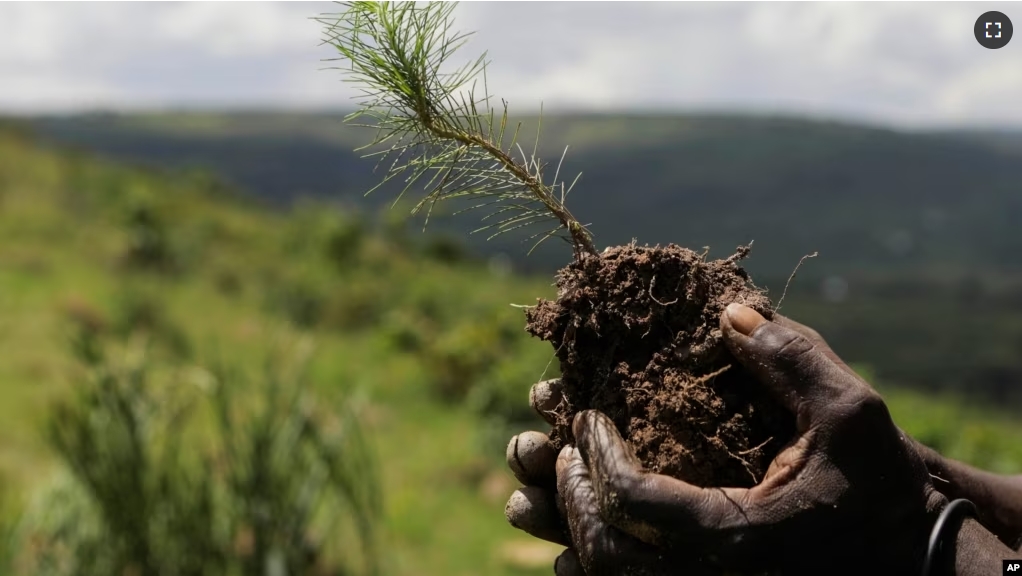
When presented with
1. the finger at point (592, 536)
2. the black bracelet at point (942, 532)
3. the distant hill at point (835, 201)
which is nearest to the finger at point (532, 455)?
the finger at point (592, 536)

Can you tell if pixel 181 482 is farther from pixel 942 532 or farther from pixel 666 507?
pixel 942 532

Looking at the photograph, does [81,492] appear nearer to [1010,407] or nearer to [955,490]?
[955,490]

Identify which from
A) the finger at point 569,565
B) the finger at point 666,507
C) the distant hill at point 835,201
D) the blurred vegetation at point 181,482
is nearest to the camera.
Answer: the finger at point 666,507

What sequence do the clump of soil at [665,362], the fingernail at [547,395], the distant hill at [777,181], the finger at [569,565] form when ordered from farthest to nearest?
the distant hill at [777,181]
the fingernail at [547,395]
the finger at [569,565]
the clump of soil at [665,362]

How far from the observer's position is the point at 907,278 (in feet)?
128

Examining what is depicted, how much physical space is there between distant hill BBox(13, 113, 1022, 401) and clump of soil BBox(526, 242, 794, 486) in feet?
59.4

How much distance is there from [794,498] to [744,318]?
0.33m

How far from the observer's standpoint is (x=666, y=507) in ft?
4.53

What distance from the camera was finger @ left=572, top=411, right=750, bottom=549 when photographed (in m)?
1.38

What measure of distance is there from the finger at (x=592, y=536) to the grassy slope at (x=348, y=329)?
166 centimetres

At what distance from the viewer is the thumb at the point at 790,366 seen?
139 cm

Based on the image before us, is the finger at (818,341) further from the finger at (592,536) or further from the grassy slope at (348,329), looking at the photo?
the grassy slope at (348,329)

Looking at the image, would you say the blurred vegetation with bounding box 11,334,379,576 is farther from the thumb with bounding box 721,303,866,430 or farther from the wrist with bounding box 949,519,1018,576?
the wrist with bounding box 949,519,1018,576

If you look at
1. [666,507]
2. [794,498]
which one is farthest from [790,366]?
[666,507]
